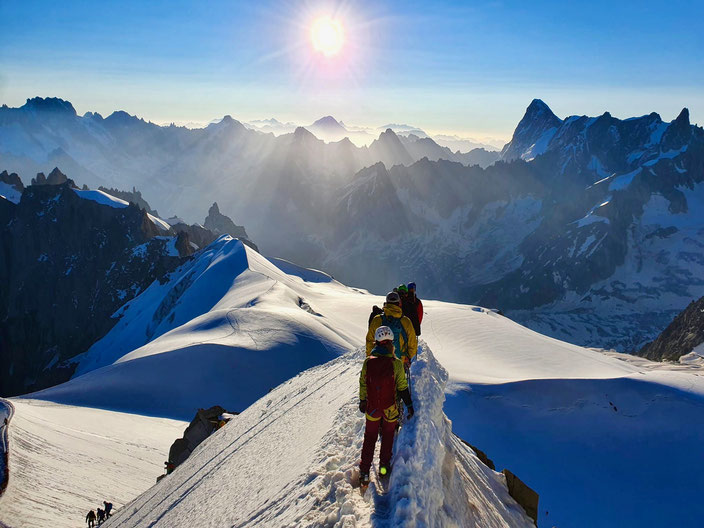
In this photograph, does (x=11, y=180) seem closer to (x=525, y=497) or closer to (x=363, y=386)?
(x=363, y=386)

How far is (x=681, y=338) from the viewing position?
98.4 meters

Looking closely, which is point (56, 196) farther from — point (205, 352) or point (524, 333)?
point (524, 333)

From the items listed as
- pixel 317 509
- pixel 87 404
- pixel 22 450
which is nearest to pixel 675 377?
pixel 317 509

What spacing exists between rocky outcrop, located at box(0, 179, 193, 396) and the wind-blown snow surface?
67.1 metres

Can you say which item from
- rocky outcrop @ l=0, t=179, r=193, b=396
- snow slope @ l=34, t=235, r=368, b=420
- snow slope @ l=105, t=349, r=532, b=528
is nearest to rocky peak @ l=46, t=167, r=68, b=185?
rocky outcrop @ l=0, t=179, r=193, b=396

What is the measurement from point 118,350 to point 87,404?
159ft

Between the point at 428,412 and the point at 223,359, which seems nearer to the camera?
the point at 428,412

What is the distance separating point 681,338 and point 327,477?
114024 millimetres

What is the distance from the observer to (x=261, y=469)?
11.1 metres

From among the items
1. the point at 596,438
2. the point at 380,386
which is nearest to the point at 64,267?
the point at 596,438

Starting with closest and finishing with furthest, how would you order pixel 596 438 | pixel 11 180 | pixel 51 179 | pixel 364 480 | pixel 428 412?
1. pixel 364 480
2. pixel 428 412
3. pixel 596 438
4. pixel 11 180
5. pixel 51 179

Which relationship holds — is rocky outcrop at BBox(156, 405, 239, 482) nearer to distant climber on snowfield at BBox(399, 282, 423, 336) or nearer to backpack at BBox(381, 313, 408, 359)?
distant climber on snowfield at BBox(399, 282, 423, 336)

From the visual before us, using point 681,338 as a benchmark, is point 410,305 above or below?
below

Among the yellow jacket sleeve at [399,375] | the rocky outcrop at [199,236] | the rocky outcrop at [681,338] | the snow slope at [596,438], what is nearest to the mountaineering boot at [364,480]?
the yellow jacket sleeve at [399,375]
